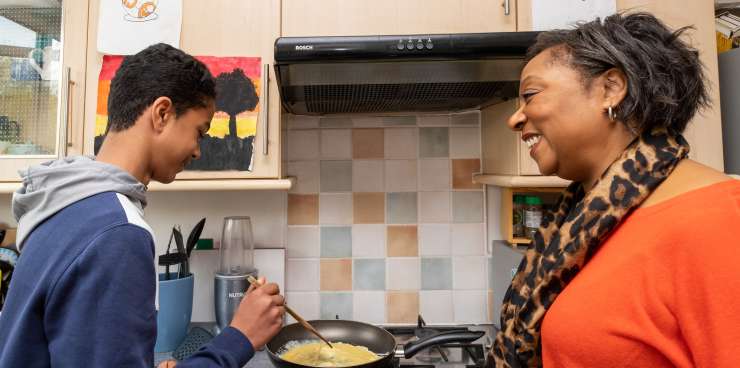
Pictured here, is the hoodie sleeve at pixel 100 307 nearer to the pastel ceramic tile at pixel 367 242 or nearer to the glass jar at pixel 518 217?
the pastel ceramic tile at pixel 367 242

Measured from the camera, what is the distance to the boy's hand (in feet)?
2.65

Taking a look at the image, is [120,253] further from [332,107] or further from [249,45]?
[332,107]

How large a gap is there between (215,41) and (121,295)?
2.56 feet

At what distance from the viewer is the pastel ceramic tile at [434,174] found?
148 cm

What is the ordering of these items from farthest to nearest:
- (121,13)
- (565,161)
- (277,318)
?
(121,13), (277,318), (565,161)

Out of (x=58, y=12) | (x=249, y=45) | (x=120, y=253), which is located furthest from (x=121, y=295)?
(x=58, y=12)

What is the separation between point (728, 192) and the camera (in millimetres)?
535

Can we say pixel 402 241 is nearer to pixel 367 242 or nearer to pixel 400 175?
pixel 367 242

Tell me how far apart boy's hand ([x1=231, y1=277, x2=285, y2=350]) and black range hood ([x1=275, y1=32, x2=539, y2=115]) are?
51 centimetres

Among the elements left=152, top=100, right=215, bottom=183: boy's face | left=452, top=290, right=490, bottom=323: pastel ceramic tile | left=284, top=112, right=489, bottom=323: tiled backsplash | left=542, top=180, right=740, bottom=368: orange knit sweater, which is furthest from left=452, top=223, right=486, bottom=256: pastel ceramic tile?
left=152, top=100, right=215, bottom=183: boy's face

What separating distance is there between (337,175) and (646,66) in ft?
3.34

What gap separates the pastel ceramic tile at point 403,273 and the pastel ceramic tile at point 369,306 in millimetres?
56

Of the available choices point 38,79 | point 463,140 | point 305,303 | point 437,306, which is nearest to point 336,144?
point 463,140

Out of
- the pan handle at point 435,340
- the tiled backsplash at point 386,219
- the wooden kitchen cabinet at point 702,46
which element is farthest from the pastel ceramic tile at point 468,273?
the wooden kitchen cabinet at point 702,46
